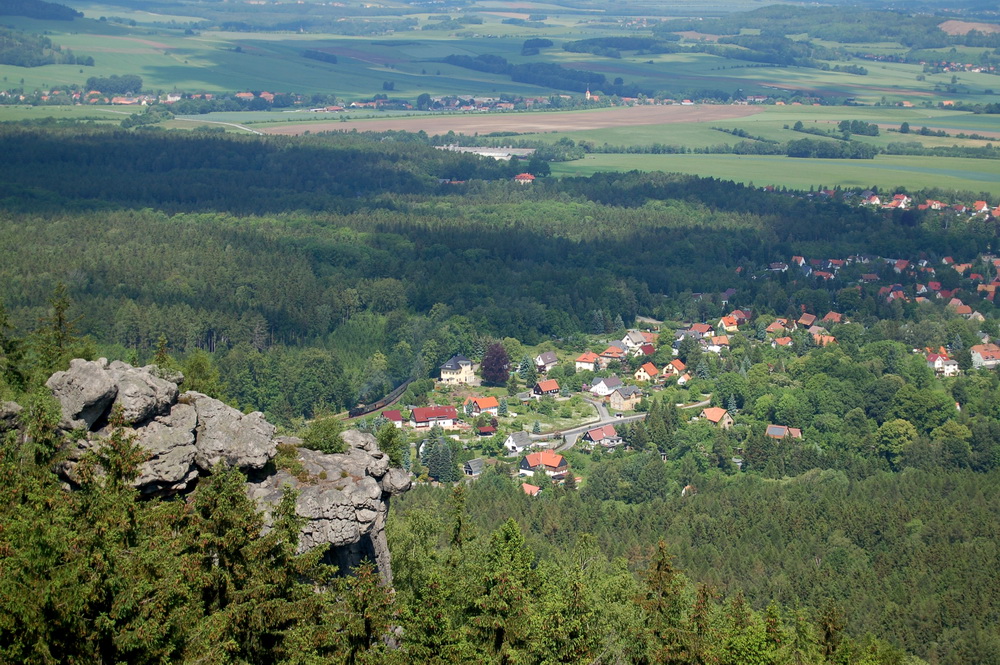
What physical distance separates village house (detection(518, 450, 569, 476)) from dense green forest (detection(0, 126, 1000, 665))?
164 cm

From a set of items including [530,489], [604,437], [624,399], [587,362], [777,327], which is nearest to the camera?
[530,489]

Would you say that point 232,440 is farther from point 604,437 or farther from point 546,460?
point 604,437

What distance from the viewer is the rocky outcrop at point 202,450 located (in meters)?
34.5

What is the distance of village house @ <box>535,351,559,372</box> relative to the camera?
329ft

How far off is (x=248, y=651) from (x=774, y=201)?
138 m

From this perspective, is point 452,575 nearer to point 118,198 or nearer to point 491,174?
point 118,198

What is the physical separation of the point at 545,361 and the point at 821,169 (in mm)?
98644

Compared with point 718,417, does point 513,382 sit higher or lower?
lower

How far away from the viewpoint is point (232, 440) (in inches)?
1398

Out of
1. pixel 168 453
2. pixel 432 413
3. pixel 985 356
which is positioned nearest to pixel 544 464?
pixel 432 413

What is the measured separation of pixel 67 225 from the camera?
128250mm

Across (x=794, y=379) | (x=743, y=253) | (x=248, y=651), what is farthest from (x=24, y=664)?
(x=743, y=253)

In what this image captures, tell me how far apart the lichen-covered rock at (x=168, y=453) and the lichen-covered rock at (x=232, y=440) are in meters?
0.32

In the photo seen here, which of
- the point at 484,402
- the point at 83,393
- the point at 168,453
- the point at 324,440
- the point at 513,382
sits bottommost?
the point at 513,382
